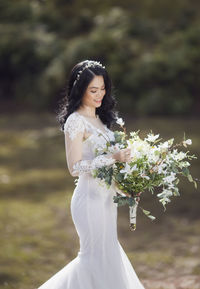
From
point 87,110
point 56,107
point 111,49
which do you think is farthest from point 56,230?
point 111,49

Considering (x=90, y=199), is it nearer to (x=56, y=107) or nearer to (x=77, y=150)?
(x=77, y=150)

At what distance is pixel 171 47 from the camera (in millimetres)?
19141

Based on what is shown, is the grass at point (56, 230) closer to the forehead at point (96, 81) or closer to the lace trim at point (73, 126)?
the lace trim at point (73, 126)

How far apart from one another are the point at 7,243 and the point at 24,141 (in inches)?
297

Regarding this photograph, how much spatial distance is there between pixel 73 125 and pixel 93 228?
714 millimetres

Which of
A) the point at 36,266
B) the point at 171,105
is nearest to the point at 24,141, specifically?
the point at 171,105

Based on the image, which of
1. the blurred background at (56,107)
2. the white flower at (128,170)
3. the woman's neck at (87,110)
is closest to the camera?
the white flower at (128,170)

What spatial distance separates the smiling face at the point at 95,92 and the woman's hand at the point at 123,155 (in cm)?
40

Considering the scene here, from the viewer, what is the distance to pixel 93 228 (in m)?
3.56

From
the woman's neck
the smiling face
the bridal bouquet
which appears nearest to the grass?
the bridal bouquet

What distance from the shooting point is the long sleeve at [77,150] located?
134 inches

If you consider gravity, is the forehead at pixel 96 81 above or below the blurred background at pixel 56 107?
below

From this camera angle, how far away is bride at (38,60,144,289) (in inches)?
137

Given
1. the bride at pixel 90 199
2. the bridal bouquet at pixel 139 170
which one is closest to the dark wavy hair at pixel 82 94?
the bride at pixel 90 199
